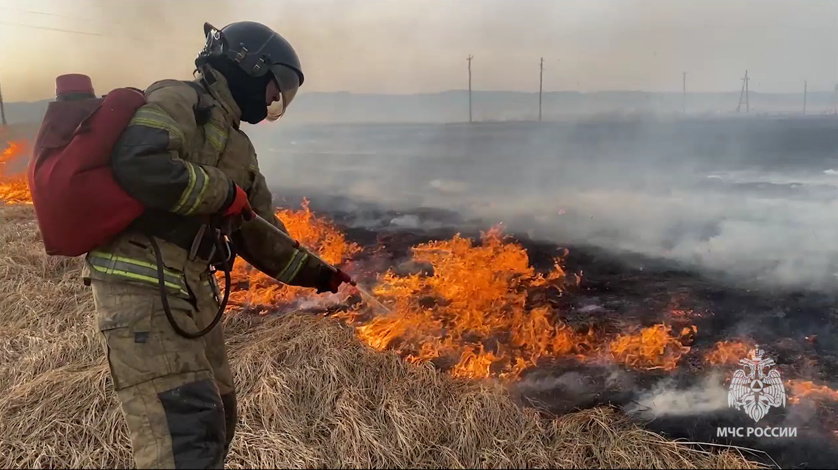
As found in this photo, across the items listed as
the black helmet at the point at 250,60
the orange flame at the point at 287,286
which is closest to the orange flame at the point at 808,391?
the black helmet at the point at 250,60

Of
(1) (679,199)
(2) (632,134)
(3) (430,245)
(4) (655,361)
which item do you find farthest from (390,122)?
(4) (655,361)

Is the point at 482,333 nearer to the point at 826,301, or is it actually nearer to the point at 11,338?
the point at 826,301

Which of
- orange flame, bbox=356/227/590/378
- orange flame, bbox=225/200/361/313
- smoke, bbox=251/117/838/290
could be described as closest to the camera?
orange flame, bbox=356/227/590/378

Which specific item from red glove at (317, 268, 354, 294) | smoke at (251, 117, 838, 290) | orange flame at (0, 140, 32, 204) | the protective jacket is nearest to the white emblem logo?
smoke at (251, 117, 838, 290)

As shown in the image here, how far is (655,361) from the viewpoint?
502cm

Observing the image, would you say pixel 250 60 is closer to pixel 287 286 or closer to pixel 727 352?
pixel 287 286

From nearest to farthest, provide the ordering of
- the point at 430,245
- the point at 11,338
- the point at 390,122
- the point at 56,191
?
the point at 56,191
the point at 11,338
the point at 430,245
the point at 390,122

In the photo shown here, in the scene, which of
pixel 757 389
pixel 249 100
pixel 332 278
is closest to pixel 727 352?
pixel 757 389

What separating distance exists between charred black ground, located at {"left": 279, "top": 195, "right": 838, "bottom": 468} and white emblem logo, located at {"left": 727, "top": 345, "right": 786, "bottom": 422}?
0.07 meters

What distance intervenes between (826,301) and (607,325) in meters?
2.15

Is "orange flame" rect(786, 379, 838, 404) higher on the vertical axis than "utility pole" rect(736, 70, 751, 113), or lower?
lower

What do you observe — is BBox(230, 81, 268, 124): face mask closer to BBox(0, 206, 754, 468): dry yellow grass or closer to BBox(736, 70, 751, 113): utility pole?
BBox(0, 206, 754, 468): dry yellow grass

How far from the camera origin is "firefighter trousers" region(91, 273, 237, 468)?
2.57 m

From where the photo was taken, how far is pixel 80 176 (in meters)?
2.47
